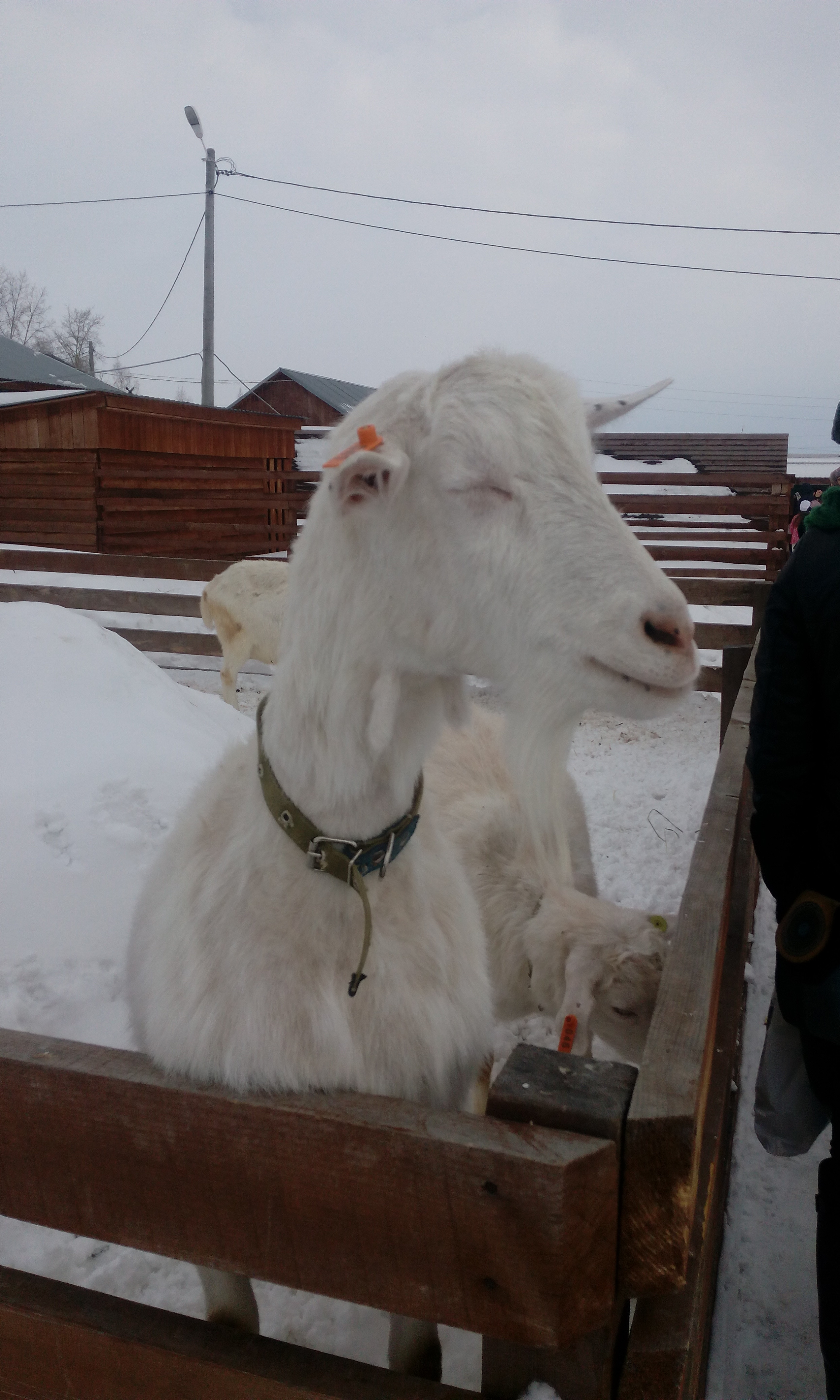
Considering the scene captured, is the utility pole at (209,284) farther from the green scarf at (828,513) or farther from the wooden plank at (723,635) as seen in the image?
the green scarf at (828,513)

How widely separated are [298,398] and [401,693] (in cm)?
3025

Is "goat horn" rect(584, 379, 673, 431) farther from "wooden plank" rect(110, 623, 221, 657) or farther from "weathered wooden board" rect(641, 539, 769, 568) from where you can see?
"weathered wooden board" rect(641, 539, 769, 568)

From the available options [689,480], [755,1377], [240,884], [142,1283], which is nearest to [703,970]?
[240,884]

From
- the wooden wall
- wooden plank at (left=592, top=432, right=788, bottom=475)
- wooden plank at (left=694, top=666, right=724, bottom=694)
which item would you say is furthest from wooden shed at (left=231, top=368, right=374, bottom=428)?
wooden plank at (left=694, top=666, right=724, bottom=694)

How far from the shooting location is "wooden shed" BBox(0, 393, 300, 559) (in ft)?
49.4

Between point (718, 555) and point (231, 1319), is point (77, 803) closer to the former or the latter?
point (231, 1319)

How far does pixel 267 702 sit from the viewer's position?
1.59 m

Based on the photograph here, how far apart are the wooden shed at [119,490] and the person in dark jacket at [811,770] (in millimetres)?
13769

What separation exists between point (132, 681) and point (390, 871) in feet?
11.8

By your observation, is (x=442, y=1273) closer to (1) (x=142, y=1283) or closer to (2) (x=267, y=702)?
(2) (x=267, y=702)

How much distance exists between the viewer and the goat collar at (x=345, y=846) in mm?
1435

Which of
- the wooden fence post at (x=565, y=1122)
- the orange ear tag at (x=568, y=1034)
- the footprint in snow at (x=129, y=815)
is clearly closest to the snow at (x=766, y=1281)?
the orange ear tag at (x=568, y=1034)

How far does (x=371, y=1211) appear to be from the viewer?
42.7 inches

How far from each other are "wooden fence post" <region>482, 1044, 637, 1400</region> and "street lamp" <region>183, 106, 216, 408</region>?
18766mm
